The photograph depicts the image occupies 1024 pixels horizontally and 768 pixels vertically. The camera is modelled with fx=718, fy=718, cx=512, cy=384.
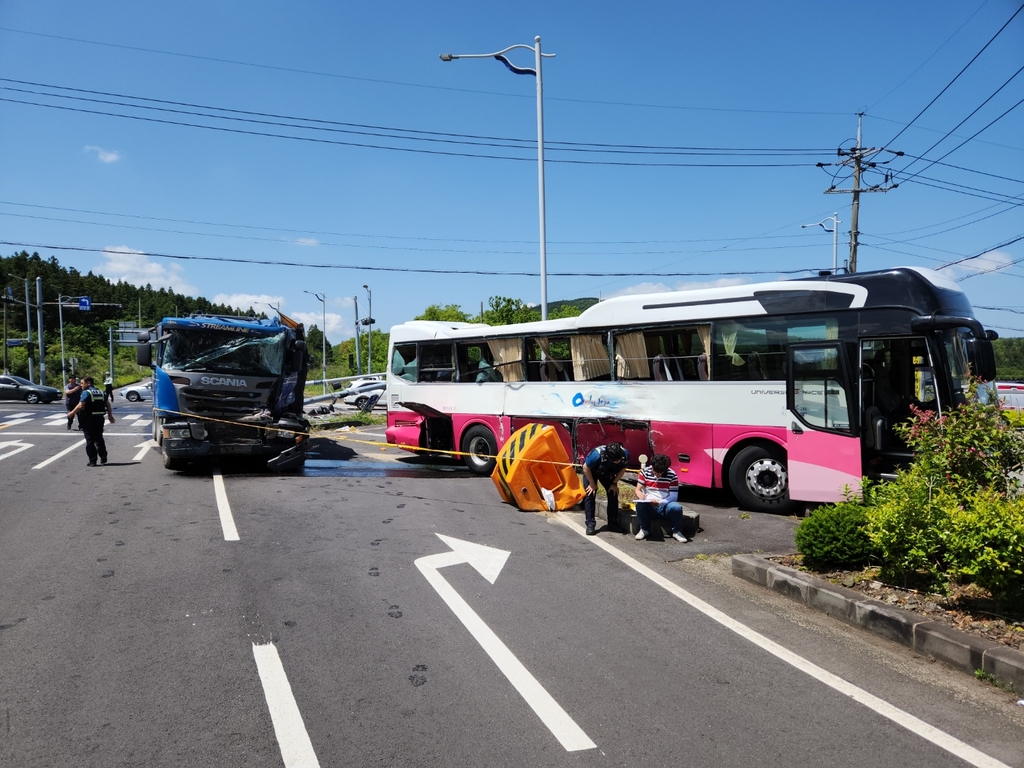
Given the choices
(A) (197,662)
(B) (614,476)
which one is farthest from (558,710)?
(B) (614,476)

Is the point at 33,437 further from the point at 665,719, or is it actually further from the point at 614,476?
the point at 665,719

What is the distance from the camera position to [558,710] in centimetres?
434

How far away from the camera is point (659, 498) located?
909 centimetres

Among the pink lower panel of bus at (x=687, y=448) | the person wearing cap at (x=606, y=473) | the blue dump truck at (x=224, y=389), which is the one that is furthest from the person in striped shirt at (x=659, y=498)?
the blue dump truck at (x=224, y=389)

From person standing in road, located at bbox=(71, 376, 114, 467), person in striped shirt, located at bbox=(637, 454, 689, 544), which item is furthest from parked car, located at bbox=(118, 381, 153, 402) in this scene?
person in striped shirt, located at bbox=(637, 454, 689, 544)

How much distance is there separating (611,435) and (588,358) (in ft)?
4.88

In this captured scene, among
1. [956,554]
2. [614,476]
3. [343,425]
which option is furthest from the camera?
[343,425]

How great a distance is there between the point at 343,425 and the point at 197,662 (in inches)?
859

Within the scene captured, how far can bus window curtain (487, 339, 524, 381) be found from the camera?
14.5 meters

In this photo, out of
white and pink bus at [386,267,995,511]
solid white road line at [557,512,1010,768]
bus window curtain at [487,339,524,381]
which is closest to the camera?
solid white road line at [557,512,1010,768]

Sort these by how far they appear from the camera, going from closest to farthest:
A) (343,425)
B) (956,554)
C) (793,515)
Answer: (956,554) → (793,515) → (343,425)

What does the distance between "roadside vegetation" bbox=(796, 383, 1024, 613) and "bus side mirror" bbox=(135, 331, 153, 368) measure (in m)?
12.9

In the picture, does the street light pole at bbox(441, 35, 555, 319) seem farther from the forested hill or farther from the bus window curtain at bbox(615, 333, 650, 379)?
the forested hill

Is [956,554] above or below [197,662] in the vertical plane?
above
